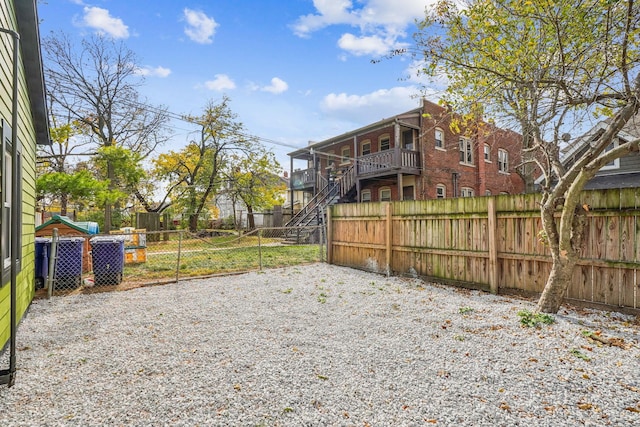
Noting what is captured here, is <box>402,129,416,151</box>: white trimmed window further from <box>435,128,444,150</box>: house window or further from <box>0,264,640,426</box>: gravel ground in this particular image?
<box>0,264,640,426</box>: gravel ground

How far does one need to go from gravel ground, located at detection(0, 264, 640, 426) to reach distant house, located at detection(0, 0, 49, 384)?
0.49 meters

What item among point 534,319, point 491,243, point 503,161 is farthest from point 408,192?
point 534,319

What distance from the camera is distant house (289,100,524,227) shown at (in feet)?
55.5

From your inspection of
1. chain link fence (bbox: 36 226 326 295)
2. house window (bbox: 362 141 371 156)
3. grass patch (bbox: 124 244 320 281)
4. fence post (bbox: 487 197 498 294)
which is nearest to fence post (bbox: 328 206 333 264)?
chain link fence (bbox: 36 226 326 295)

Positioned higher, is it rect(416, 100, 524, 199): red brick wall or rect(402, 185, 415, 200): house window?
rect(416, 100, 524, 199): red brick wall

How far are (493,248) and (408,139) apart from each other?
1312 centimetres

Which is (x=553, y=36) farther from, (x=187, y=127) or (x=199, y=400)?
(x=187, y=127)

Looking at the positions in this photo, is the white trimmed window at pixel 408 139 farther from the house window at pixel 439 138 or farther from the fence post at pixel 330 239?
the fence post at pixel 330 239

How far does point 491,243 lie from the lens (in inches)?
249

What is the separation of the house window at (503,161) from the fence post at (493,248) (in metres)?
18.0

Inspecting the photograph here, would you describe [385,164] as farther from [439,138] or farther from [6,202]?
[6,202]

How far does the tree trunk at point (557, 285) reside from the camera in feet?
15.4

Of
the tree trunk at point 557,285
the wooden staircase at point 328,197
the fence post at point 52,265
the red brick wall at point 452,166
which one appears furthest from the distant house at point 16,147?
the red brick wall at point 452,166

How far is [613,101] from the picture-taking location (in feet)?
17.2
